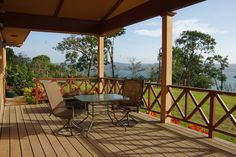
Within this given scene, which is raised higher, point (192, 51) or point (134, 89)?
point (192, 51)

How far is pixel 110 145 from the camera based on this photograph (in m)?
4.34

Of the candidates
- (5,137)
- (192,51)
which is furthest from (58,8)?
(192,51)

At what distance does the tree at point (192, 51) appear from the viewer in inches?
1003

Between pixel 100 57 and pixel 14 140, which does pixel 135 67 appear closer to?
pixel 100 57

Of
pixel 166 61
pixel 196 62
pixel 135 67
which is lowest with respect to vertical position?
pixel 166 61

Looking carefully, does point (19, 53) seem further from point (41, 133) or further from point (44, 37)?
point (41, 133)

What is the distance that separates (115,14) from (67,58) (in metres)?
15.1

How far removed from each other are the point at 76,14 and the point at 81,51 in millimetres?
13455

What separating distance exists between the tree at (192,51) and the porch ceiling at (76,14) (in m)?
17.8

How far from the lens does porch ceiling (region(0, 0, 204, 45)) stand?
6914 millimetres

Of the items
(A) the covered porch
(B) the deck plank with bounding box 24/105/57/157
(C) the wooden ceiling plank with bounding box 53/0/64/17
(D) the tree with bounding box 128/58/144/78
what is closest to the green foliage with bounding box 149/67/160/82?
(D) the tree with bounding box 128/58/144/78

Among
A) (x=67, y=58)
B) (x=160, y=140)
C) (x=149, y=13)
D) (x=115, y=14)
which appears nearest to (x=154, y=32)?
(x=67, y=58)

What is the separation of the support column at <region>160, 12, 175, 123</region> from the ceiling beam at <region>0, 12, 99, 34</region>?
3720mm

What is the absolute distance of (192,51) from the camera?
26.2m
